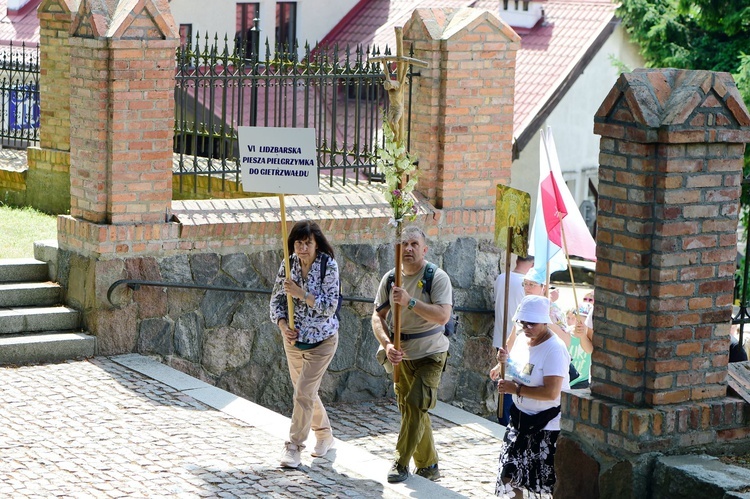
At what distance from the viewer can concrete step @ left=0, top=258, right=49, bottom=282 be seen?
10219 millimetres

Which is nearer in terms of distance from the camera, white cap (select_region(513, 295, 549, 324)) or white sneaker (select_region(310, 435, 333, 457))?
white cap (select_region(513, 295, 549, 324))

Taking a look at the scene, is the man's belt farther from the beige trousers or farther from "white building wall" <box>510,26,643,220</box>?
"white building wall" <box>510,26,643,220</box>

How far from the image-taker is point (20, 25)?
28.0 metres

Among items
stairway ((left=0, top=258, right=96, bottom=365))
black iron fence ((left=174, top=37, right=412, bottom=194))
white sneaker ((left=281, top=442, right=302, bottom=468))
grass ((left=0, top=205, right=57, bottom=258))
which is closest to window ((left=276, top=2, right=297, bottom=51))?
grass ((left=0, top=205, right=57, bottom=258))

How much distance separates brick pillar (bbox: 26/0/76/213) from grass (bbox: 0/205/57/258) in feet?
0.79

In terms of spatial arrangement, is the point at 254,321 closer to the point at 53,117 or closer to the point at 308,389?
the point at 308,389

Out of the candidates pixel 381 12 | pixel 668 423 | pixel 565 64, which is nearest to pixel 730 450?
pixel 668 423

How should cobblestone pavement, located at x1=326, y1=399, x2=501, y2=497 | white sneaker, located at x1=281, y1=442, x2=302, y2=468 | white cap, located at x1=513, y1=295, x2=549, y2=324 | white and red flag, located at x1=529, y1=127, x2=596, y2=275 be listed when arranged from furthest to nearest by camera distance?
1. white and red flag, located at x1=529, y1=127, x2=596, y2=275
2. cobblestone pavement, located at x1=326, y1=399, x2=501, y2=497
3. white sneaker, located at x1=281, y1=442, x2=302, y2=468
4. white cap, located at x1=513, y1=295, x2=549, y2=324

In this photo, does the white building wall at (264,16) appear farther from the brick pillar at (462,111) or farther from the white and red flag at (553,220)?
the white and red flag at (553,220)

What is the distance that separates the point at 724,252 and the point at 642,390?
31.7 inches

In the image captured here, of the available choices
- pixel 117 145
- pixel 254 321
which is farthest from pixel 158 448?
pixel 117 145

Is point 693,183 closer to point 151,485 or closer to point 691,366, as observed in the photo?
point 691,366

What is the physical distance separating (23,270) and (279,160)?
298cm

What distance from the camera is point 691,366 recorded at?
244 inches
